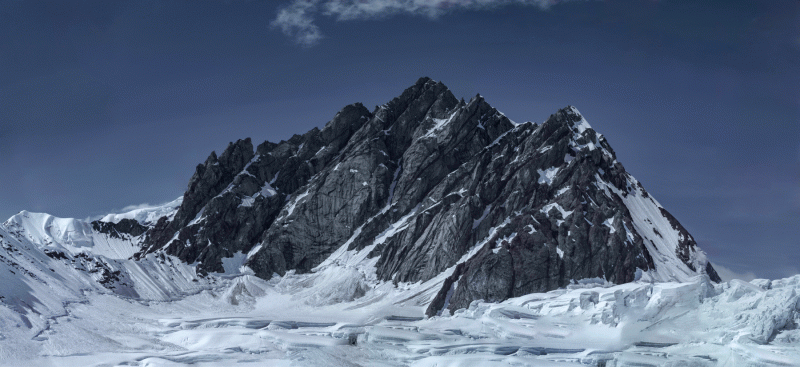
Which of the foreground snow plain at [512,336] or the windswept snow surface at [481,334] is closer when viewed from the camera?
the foreground snow plain at [512,336]

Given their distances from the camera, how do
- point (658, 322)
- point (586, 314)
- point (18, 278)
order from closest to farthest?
point (658, 322)
point (586, 314)
point (18, 278)

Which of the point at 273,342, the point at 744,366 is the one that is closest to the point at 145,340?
the point at 273,342

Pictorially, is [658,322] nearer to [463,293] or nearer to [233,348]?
[463,293]

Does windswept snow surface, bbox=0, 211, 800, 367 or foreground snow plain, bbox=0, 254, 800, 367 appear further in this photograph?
windswept snow surface, bbox=0, 211, 800, 367

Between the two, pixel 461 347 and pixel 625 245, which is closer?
pixel 461 347

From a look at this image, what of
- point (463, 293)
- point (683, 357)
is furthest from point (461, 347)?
point (463, 293)

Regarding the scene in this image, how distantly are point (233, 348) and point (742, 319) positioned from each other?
96.9 meters

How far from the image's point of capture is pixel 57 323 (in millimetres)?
158000

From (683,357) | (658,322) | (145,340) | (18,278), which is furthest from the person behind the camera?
(18,278)

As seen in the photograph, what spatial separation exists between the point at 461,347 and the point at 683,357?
38.7 metres

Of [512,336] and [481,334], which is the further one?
[481,334]

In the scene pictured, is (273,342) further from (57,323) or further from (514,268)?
(514,268)

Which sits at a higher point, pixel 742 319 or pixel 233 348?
pixel 742 319

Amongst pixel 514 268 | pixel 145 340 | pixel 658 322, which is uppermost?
pixel 514 268
